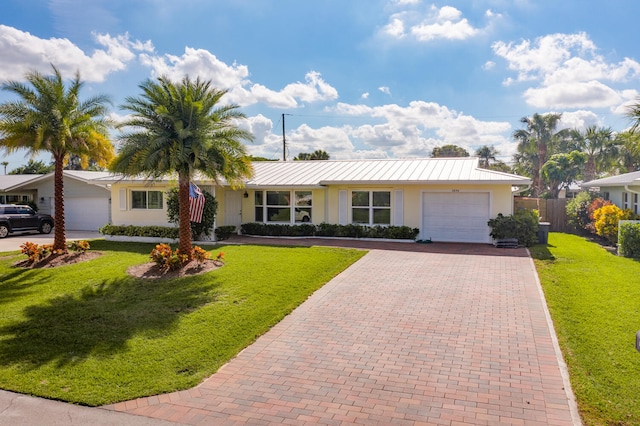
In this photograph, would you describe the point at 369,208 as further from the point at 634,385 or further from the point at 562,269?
the point at 634,385

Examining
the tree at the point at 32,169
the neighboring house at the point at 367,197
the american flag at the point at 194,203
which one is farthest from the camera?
the tree at the point at 32,169

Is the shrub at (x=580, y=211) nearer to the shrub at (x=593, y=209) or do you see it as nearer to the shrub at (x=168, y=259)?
the shrub at (x=593, y=209)

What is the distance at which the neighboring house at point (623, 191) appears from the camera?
1783 centimetres

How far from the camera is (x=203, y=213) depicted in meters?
18.4

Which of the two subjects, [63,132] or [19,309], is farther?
[63,132]

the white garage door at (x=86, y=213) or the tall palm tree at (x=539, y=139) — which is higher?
the tall palm tree at (x=539, y=139)

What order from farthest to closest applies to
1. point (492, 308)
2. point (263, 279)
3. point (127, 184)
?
1. point (127, 184)
2. point (263, 279)
3. point (492, 308)

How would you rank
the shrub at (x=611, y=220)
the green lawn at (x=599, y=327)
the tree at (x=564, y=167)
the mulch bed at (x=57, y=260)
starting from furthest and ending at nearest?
the tree at (x=564, y=167), the shrub at (x=611, y=220), the mulch bed at (x=57, y=260), the green lawn at (x=599, y=327)

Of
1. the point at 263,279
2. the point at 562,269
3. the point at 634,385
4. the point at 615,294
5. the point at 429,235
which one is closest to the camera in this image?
the point at 634,385

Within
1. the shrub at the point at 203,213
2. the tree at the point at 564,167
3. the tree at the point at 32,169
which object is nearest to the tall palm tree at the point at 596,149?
the tree at the point at 564,167

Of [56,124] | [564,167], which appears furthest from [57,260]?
[564,167]

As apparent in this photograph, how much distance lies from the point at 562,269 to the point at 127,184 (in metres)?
17.5

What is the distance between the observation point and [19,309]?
9.02 meters

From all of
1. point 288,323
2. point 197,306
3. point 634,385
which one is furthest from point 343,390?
point 197,306
